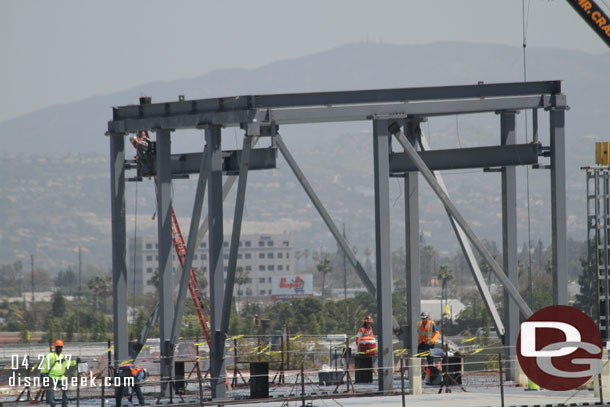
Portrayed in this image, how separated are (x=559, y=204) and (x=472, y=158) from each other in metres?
2.73

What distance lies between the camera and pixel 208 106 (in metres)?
27.5

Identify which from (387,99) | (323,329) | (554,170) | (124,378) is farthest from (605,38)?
(323,329)

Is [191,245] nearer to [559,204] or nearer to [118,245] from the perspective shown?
[118,245]

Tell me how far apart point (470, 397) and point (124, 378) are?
8.20 metres

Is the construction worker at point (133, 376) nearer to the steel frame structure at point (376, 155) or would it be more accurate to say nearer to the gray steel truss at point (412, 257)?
the steel frame structure at point (376, 155)

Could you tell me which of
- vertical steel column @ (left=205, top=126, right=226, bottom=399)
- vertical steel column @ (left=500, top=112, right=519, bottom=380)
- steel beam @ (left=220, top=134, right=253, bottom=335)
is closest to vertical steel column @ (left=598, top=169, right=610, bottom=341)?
vertical steel column @ (left=500, top=112, right=519, bottom=380)

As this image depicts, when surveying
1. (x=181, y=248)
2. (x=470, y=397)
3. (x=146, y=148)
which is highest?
(x=146, y=148)

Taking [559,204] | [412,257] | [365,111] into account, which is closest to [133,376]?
[365,111]

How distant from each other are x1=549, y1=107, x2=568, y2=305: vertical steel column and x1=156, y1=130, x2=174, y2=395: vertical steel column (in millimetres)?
9823

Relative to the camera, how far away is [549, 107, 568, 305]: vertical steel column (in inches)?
1041

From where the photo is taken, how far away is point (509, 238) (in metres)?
29.5

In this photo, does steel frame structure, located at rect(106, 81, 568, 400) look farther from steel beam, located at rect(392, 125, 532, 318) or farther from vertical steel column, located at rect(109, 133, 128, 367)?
vertical steel column, located at rect(109, 133, 128, 367)

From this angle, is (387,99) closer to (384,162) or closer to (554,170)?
(384,162)

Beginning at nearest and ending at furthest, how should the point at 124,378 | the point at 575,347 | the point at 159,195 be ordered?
the point at 575,347
the point at 124,378
the point at 159,195
